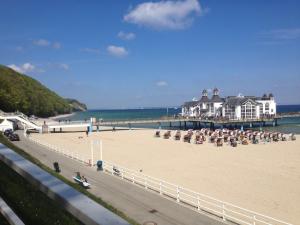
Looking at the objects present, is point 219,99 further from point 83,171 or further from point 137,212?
point 137,212

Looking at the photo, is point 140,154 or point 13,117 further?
point 13,117

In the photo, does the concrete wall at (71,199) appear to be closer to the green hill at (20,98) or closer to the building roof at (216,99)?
the green hill at (20,98)

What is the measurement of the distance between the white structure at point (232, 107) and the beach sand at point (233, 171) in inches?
1753

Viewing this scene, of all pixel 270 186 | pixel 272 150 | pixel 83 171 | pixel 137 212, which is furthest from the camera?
pixel 272 150

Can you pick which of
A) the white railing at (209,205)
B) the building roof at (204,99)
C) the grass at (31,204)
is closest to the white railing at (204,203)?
the white railing at (209,205)

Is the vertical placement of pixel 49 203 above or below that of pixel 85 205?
below

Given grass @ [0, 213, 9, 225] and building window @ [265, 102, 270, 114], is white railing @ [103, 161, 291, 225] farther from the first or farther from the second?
building window @ [265, 102, 270, 114]

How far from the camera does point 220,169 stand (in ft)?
91.1

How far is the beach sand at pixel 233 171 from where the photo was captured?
18234 mm

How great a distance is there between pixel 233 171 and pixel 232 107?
61263mm

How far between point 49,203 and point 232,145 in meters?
44.7

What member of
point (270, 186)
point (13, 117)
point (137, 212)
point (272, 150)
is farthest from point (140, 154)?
point (13, 117)

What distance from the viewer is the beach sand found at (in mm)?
18234

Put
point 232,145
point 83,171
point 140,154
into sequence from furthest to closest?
point 232,145 < point 140,154 < point 83,171
